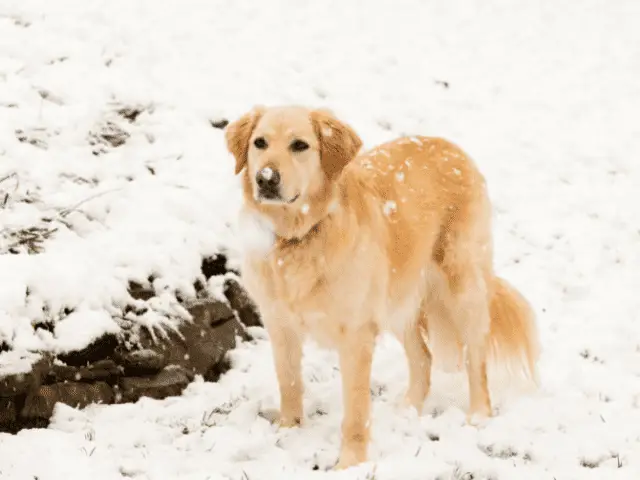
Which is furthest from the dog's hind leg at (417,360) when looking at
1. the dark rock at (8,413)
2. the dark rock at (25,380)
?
the dark rock at (8,413)

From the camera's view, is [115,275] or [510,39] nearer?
[115,275]

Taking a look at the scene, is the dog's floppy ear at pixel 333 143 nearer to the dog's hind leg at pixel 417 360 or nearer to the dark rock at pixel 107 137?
the dog's hind leg at pixel 417 360

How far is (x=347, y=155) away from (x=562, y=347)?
238 centimetres

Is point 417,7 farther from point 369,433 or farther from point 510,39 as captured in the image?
point 369,433

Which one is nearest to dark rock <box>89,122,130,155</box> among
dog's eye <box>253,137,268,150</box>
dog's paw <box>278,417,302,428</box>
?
dog's eye <box>253,137,268,150</box>

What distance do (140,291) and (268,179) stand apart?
156 centimetres

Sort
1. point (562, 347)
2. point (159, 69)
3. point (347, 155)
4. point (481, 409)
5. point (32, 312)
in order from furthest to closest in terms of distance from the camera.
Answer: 1. point (159, 69)
2. point (562, 347)
3. point (481, 409)
4. point (32, 312)
5. point (347, 155)

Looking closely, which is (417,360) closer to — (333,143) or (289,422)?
(289,422)

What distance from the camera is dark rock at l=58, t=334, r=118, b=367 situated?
12.1 ft

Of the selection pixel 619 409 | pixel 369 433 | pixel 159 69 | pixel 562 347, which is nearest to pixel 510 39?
pixel 159 69

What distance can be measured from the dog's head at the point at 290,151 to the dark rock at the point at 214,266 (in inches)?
51.4

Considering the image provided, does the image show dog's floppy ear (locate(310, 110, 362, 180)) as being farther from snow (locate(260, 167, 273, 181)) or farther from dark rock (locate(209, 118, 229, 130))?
dark rock (locate(209, 118, 229, 130))

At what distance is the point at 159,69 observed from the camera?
21.7 ft

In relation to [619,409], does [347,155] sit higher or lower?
higher
